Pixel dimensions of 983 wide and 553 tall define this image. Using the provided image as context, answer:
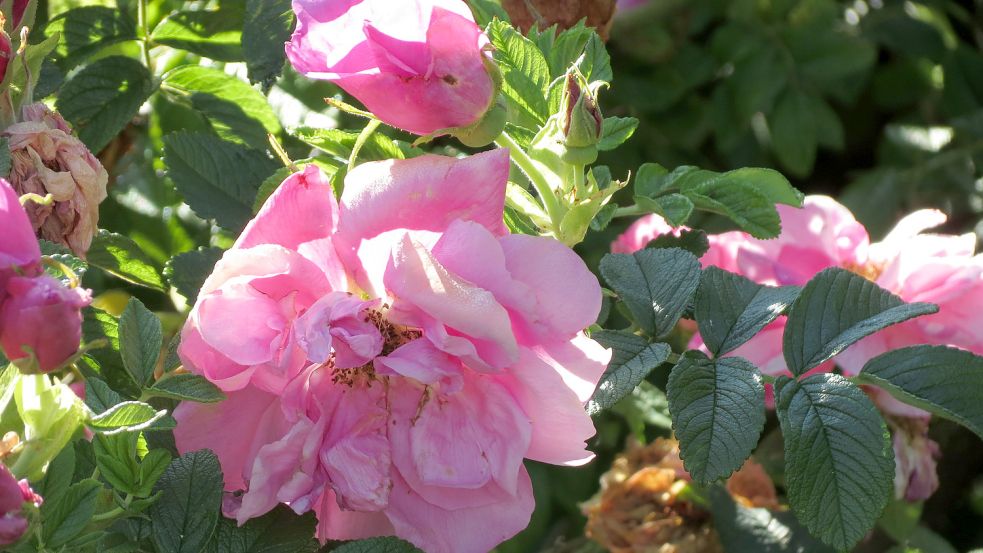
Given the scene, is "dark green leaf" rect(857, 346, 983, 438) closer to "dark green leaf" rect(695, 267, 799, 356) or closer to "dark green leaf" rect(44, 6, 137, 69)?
"dark green leaf" rect(695, 267, 799, 356)

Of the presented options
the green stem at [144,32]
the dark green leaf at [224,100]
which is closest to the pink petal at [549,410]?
the dark green leaf at [224,100]

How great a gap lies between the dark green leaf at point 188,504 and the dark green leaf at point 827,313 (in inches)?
15.4

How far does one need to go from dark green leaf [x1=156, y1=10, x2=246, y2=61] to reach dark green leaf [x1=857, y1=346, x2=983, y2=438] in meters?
0.60

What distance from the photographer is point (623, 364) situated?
0.79m

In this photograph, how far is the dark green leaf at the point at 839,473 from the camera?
2.50 ft

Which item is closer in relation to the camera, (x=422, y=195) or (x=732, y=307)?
(x=422, y=195)

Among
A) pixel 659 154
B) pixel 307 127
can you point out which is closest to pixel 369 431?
pixel 307 127

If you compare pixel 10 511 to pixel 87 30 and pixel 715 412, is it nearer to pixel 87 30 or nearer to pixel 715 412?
pixel 715 412

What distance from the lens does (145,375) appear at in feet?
2.34

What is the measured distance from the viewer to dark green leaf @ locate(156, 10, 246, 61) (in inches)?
42.4

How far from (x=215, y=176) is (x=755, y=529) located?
58 centimetres

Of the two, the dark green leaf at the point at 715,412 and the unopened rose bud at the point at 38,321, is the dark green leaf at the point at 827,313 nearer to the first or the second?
the dark green leaf at the point at 715,412

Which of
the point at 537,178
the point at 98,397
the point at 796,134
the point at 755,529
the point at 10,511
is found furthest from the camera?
the point at 796,134

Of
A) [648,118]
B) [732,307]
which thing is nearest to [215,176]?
[732,307]
